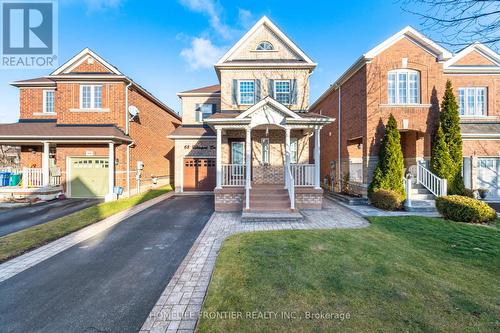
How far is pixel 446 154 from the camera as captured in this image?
35.0 ft

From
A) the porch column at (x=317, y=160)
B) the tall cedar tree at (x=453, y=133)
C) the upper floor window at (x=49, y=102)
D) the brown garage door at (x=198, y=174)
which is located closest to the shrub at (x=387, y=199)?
the porch column at (x=317, y=160)

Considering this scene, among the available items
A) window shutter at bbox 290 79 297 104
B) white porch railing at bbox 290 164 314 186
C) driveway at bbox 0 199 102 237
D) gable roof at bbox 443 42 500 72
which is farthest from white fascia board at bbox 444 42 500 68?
driveway at bbox 0 199 102 237

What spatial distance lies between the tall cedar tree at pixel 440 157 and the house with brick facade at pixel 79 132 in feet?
57.9

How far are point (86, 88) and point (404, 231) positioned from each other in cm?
1843

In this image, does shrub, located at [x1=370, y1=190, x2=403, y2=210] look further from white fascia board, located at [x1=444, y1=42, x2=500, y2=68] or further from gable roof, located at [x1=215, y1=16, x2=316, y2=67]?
white fascia board, located at [x1=444, y1=42, x2=500, y2=68]

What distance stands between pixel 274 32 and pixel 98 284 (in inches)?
577

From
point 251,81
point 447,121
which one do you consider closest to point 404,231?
point 447,121

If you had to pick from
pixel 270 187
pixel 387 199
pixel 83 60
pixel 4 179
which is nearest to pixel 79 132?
pixel 83 60

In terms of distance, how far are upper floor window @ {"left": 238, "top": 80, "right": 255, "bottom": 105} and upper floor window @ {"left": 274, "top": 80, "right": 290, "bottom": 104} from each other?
142cm

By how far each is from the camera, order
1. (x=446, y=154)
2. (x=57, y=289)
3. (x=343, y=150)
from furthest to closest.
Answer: (x=343, y=150), (x=446, y=154), (x=57, y=289)

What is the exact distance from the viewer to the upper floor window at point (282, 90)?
12812 millimetres

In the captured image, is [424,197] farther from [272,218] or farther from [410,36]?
[410,36]

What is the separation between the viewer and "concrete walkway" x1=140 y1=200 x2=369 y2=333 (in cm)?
306

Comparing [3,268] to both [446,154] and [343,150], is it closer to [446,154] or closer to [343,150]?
[343,150]
